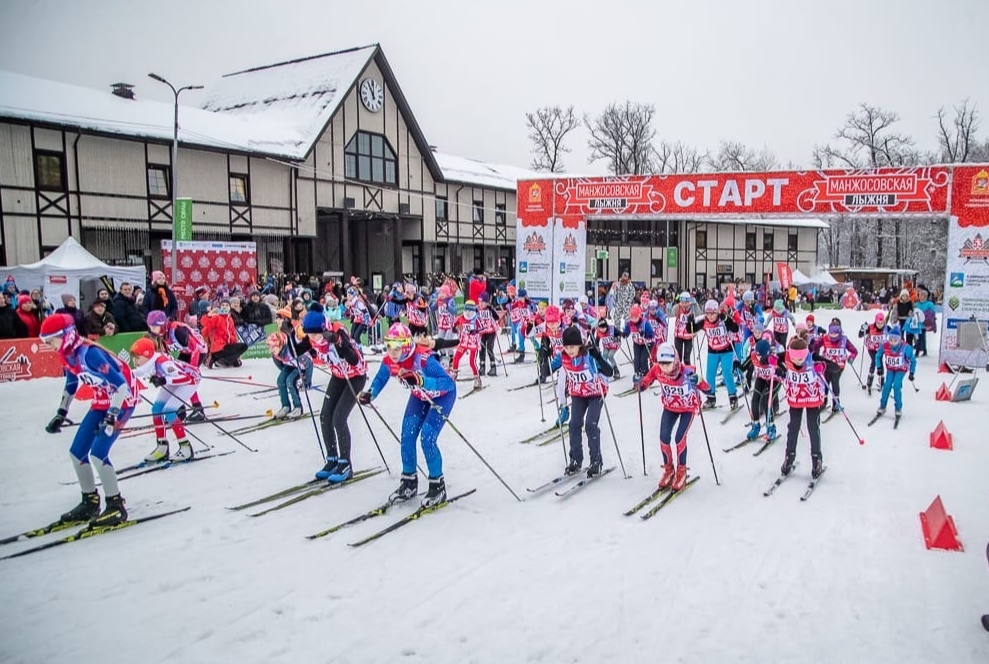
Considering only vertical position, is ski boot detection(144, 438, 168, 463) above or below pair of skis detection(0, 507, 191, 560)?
above

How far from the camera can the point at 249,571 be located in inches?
219

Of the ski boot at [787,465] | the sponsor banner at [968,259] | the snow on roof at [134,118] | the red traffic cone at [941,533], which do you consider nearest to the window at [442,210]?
the snow on roof at [134,118]

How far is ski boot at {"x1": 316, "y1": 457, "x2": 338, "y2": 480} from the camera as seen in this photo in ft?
25.7

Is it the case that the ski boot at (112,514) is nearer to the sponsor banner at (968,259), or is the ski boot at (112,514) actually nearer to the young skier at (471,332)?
the young skier at (471,332)

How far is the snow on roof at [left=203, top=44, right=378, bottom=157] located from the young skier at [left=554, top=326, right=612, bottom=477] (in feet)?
68.6

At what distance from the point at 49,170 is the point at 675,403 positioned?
67.1 feet

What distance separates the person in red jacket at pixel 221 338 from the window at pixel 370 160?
13.9 meters

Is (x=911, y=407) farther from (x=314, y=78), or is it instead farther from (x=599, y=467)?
(x=314, y=78)

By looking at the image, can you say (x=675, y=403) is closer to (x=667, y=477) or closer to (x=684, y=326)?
(x=667, y=477)

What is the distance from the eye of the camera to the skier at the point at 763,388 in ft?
32.0

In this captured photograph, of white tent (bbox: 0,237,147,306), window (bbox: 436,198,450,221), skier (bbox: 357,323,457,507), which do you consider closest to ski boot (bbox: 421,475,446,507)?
→ skier (bbox: 357,323,457,507)

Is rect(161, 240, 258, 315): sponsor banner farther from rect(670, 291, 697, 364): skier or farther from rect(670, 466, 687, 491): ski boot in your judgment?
rect(670, 466, 687, 491): ski boot

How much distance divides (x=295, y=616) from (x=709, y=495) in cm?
473

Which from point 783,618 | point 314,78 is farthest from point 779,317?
point 314,78
